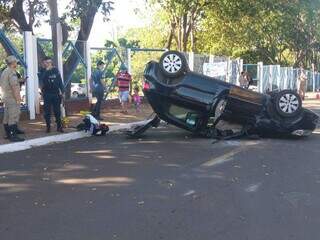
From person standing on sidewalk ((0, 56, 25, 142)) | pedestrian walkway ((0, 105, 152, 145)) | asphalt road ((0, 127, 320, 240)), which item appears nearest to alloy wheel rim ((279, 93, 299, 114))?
asphalt road ((0, 127, 320, 240))

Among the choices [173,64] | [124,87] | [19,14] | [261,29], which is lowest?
[124,87]

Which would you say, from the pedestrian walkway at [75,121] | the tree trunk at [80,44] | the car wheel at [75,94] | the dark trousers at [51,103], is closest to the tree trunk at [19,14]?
the tree trunk at [80,44]

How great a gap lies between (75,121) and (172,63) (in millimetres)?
4505

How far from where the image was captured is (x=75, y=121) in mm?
15680

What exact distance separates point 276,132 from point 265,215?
6395 mm

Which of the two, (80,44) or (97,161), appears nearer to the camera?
(97,161)

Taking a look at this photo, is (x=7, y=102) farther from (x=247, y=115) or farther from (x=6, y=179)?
(x=247, y=115)

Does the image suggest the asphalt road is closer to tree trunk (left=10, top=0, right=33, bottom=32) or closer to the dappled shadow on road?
the dappled shadow on road

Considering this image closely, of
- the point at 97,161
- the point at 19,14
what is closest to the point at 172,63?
A: the point at 97,161

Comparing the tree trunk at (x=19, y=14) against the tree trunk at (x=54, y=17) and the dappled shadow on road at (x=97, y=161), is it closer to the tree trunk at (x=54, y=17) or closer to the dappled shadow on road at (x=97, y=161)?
the tree trunk at (x=54, y=17)

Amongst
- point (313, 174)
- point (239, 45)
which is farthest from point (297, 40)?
point (313, 174)

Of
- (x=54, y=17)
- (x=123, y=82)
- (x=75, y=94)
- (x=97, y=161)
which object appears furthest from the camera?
(x=75, y=94)

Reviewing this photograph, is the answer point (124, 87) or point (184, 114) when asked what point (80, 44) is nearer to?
point (124, 87)

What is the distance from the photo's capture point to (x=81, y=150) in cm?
1077
